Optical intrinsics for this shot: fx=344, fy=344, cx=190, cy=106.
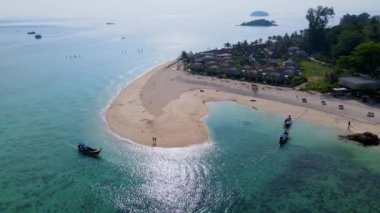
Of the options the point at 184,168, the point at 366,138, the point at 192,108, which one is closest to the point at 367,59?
the point at 366,138

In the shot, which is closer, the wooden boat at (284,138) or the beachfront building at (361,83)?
the wooden boat at (284,138)

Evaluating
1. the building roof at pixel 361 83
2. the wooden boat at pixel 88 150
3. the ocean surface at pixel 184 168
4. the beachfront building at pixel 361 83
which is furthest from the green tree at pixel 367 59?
the wooden boat at pixel 88 150

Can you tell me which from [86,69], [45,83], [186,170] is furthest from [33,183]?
[86,69]

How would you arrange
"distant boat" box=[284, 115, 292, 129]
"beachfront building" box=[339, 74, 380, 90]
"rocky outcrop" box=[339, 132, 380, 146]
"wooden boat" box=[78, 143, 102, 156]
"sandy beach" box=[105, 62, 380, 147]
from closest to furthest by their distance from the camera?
"wooden boat" box=[78, 143, 102, 156] → "rocky outcrop" box=[339, 132, 380, 146] → "sandy beach" box=[105, 62, 380, 147] → "distant boat" box=[284, 115, 292, 129] → "beachfront building" box=[339, 74, 380, 90]

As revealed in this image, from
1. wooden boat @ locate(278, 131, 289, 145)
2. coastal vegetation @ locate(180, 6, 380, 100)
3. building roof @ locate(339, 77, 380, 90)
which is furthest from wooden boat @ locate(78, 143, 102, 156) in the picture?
building roof @ locate(339, 77, 380, 90)

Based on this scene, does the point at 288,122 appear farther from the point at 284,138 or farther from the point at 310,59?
the point at 310,59

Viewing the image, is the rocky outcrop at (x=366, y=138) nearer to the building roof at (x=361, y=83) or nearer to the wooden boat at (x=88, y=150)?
the building roof at (x=361, y=83)

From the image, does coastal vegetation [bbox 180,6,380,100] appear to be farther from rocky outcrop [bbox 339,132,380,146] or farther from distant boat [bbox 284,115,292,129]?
distant boat [bbox 284,115,292,129]
